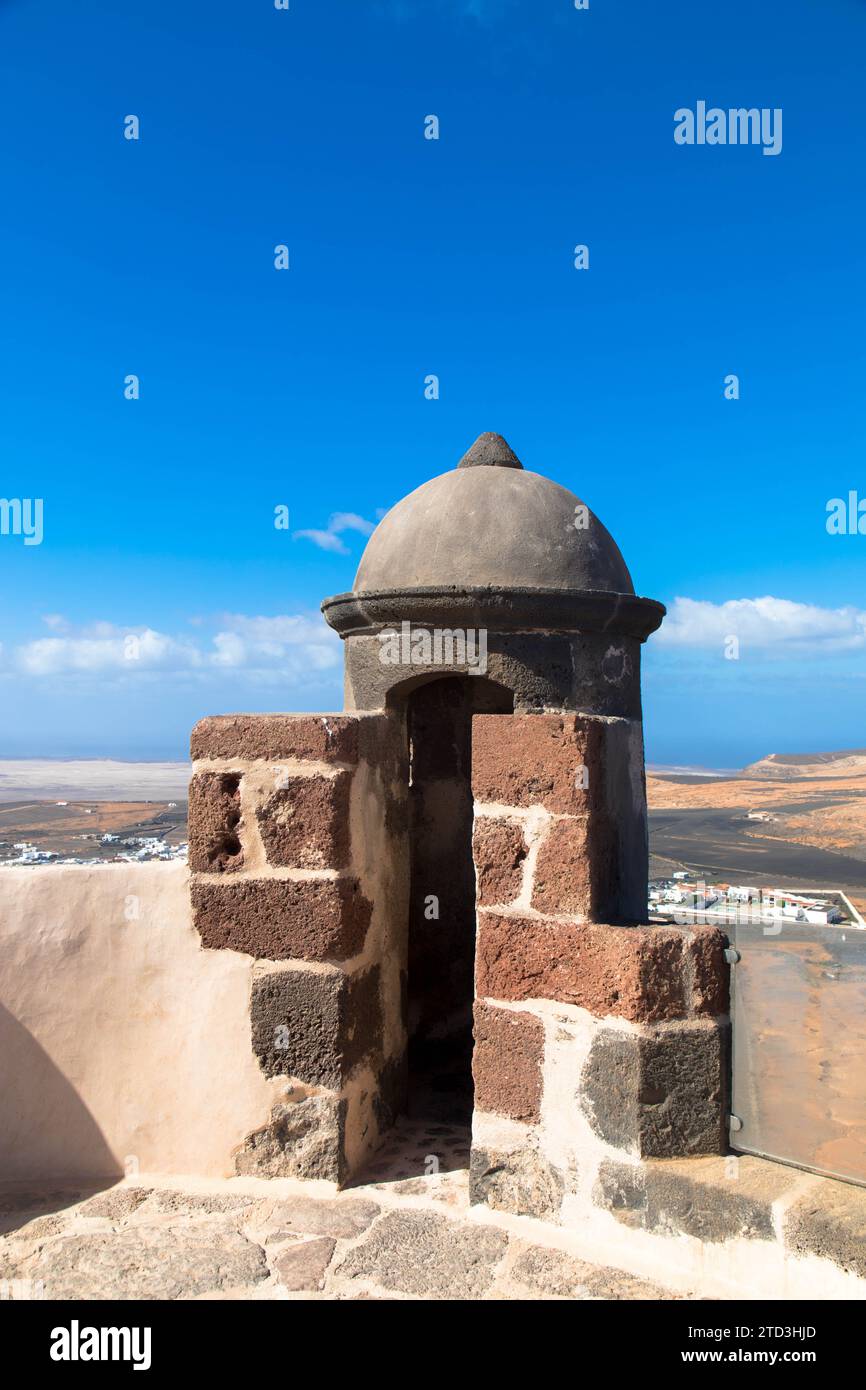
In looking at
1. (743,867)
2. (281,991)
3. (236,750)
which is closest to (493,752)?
(236,750)

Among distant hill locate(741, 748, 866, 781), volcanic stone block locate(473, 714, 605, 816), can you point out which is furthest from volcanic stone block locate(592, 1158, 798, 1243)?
distant hill locate(741, 748, 866, 781)

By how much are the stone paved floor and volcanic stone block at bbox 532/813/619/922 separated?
3.20ft

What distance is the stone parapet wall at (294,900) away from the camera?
126 inches

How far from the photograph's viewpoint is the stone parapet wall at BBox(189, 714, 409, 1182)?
3201 millimetres

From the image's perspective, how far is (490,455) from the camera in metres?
4.35

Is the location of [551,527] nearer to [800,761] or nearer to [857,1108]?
[857,1108]

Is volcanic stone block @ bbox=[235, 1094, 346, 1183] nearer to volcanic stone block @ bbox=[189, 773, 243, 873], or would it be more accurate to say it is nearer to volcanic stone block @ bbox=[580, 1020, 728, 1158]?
volcanic stone block @ bbox=[189, 773, 243, 873]

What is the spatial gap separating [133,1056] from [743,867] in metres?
14.8

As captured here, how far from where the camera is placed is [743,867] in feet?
54.5

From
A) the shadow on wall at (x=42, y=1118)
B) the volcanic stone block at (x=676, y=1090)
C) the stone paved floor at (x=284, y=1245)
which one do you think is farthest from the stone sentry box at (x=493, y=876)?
the shadow on wall at (x=42, y=1118)

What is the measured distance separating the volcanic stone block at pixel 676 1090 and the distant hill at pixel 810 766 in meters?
41.1

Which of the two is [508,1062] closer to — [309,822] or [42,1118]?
[309,822]

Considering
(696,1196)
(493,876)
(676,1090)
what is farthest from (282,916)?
(696,1196)

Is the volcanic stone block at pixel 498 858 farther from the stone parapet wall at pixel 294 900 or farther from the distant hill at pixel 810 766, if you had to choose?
the distant hill at pixel 810 766
